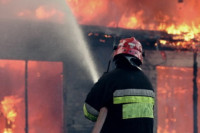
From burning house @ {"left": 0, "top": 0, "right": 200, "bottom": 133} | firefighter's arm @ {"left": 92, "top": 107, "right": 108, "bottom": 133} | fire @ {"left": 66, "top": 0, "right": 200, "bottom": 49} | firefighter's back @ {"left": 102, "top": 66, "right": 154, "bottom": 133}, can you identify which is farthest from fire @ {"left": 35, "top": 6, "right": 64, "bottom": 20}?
firefighter's arm @ {"left": 92, "top": 107, "right": 108, "bottom": 133}

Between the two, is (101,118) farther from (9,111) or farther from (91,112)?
(9,111)

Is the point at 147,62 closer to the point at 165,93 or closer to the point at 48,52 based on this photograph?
the point at 165,93

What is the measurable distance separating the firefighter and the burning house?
5.67m

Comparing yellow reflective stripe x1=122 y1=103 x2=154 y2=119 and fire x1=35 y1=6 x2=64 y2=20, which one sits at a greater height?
fire x1=35 y1=6 x2=64 y2=20

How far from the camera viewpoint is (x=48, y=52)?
29.5 feet

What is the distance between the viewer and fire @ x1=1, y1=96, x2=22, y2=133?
29.0 feet

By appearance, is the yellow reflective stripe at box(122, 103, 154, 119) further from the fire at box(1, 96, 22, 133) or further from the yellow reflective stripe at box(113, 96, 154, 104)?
the fire at box(1, 96, 22, 133)

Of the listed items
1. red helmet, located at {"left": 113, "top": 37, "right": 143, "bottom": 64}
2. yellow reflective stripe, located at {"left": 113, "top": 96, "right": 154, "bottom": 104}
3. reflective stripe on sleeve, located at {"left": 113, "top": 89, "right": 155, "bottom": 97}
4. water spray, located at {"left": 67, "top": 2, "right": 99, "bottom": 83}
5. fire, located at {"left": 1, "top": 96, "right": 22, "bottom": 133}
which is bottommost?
fire, located at {"left": 1, "top": 96, "right": 22, "bottom": 133}

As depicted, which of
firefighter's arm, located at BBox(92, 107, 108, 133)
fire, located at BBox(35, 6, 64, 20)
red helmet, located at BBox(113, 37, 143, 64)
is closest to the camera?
firefighter's arm, located at BBox(92, 107, 108, 133)

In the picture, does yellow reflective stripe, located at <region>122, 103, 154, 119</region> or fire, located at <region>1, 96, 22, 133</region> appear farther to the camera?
fire, located at <region>1, 96, 22, 133</region>

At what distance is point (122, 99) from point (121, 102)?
0.03m

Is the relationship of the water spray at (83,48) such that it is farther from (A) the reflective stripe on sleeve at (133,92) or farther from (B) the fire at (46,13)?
(A) the reflective stripe on sleeve at (133,92)

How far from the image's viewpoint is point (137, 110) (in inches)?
130

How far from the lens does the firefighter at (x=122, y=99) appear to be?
3.20 m
